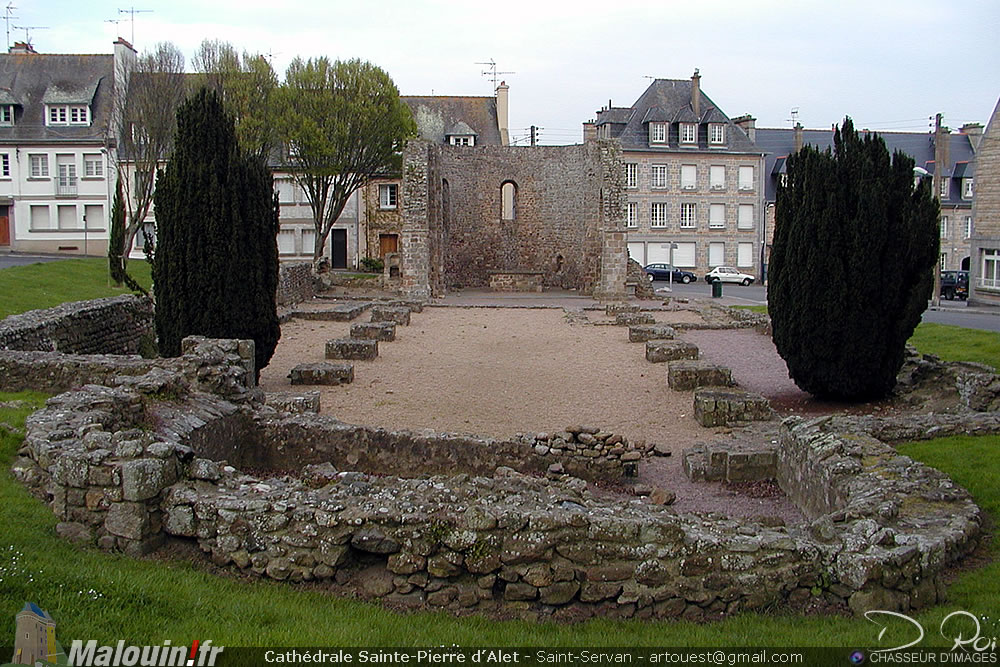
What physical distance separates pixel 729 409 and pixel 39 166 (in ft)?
136

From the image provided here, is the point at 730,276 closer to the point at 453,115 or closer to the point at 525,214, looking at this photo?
the point at 525,214

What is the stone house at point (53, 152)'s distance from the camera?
43.5 m

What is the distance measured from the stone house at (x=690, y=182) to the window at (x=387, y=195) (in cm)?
1255

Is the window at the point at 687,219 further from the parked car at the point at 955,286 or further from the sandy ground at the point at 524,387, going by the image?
the sandy ground at the point at 524,387

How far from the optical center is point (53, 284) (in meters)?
22.6

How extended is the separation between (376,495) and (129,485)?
153cm

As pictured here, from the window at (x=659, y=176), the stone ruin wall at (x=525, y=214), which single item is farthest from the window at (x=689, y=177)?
the stone ruin wall at (x=525, y=214)

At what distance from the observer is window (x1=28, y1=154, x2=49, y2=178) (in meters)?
43.9

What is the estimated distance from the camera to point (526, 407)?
13.6 meters

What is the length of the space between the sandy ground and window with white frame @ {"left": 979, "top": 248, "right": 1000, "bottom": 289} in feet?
55.8

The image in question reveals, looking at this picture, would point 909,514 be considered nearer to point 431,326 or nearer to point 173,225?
point 173,225

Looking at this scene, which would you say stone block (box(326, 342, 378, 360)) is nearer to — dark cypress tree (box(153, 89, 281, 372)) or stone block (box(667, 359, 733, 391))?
dark cypress tree (box(153, 89, 281, 372))

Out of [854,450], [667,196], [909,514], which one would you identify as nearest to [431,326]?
[854,450]

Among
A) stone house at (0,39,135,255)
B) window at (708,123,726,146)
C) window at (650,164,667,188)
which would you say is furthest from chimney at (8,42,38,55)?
window at (708,123,726,146)
